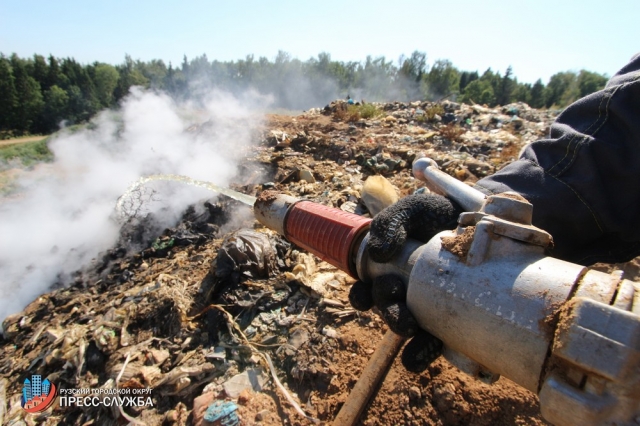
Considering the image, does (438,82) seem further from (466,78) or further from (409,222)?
(409,222)

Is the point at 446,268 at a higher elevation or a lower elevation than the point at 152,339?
higher

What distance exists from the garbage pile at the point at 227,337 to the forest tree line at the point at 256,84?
23752 millimetres

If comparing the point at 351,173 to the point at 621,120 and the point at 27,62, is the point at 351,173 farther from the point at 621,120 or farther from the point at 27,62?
the point at 27,62

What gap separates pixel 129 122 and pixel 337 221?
10.8 m

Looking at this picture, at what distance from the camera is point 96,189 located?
6781 mm

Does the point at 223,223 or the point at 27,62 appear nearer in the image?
the point at 223,223

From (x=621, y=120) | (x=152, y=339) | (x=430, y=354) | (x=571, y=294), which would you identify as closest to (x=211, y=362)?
(x=152, y=339)

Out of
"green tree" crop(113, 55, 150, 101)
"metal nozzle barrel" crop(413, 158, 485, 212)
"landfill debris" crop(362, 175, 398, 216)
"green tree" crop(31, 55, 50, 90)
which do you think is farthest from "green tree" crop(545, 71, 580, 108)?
"green tree" crop(31, 55, 50, 90)

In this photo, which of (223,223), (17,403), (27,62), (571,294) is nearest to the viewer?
(571,294)

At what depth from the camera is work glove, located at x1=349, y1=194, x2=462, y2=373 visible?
884 millimetres

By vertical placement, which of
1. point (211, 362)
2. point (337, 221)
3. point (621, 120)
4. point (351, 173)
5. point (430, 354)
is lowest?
point (211, 362)

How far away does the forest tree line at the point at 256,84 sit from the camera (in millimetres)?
29156

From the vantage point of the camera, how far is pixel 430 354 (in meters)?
0.89

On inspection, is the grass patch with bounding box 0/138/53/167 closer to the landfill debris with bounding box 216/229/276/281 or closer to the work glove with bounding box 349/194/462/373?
the landfill debris with bounding box 216/229/276/281
